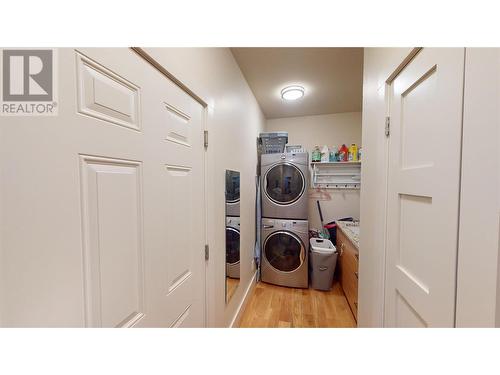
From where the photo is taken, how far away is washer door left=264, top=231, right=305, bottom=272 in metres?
2.39

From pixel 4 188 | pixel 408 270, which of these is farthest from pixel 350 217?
pixel 4 188

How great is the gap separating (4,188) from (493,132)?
45.4 inches

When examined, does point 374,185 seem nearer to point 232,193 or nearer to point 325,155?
point 232,193

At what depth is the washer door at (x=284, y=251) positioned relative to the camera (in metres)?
2.39

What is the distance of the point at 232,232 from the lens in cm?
161

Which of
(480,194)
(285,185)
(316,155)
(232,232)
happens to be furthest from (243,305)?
(316,155)

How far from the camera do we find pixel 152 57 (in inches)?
26.8

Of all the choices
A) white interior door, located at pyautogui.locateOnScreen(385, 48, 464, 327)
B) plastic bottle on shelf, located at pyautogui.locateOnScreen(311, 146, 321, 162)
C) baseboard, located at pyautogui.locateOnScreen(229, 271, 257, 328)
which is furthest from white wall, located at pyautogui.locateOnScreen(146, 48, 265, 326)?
plastic bottle on shelf, located at pyautogui.locateOnScreen(311, 146, 321, 162)

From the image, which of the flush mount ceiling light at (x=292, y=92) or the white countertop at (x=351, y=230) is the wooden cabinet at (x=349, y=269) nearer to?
the white countertop at (x=351, y=230)

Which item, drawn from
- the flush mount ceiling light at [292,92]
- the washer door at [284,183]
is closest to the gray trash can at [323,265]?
the washer door at [284,183]

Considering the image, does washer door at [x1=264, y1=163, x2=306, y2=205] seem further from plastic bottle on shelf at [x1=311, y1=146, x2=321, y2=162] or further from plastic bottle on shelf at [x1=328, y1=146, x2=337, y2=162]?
plastic bottle on shelf at [x1=328, y1=146, x2=337, y2=162]

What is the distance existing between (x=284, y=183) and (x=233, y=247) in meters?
1.20

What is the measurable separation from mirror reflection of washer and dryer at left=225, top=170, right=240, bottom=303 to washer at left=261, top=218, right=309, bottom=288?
829 millimetres

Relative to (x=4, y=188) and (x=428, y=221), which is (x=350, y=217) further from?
(x=4, y=188)
